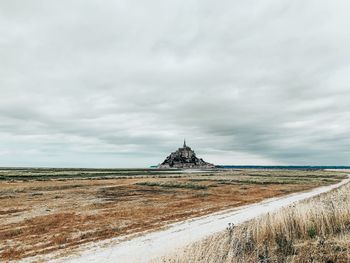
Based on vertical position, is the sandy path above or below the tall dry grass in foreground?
below

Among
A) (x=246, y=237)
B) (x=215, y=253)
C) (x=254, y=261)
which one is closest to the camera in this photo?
Answer: (x=254, y=261)

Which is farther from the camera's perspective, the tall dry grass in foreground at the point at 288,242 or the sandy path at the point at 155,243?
the sandy path at the point at 155,243

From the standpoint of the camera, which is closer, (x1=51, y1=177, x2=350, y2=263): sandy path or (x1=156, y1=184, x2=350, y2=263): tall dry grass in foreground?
(x1=156, y1=184, x2=350, y2=263): tall dry grass in foreground

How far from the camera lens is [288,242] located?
42.5 feet

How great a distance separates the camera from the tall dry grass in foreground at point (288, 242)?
10953mm

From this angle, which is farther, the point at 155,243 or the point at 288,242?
the point at 155,243

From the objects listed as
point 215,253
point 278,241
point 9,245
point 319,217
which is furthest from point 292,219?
point 9,245

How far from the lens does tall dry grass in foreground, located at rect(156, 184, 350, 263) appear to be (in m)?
11.0

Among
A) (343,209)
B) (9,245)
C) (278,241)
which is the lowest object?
(9,245)

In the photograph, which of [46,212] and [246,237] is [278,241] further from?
[46,212]

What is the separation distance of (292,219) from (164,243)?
673 centimetres

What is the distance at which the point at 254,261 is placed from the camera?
1114 centimetres

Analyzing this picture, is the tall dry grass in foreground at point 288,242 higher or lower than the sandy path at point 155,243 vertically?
higher

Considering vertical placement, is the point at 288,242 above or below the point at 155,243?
above
